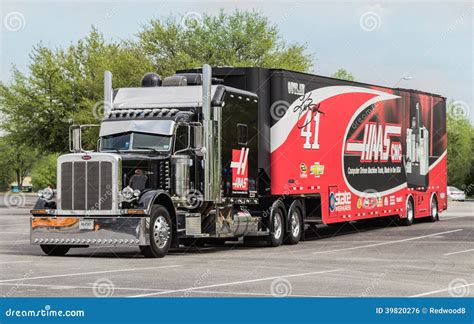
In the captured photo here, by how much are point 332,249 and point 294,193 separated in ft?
→ 7.51

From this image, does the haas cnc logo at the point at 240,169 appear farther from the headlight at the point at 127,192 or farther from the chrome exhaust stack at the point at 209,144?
the headlight at the point at 127,192

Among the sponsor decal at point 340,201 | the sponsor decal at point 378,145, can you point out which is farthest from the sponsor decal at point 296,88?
the sponsor decal at point 378,145

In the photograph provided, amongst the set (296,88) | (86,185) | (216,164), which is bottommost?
(86,185)

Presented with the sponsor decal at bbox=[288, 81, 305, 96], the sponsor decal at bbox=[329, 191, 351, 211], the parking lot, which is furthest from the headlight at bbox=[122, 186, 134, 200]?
the sponsor decal at bbox=[329, 191, 351, 211]

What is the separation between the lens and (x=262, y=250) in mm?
22422

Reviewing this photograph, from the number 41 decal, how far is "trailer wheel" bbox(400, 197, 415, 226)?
8.40m

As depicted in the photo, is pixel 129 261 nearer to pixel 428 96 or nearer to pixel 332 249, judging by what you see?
pixel 332 249

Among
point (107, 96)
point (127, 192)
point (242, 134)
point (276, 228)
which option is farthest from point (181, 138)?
point (276, 228)

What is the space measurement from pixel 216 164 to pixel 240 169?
1.26m

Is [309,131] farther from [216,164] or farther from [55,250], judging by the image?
[55,250]

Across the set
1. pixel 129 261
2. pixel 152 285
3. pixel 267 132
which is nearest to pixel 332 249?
pixel 267 132

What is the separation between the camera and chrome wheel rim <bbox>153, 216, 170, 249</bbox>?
19.7m

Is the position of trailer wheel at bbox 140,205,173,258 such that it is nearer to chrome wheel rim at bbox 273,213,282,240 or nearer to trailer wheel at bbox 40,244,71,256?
trailer wheel at bbox 40,244,71,256

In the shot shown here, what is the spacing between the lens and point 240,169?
73.6 feet
